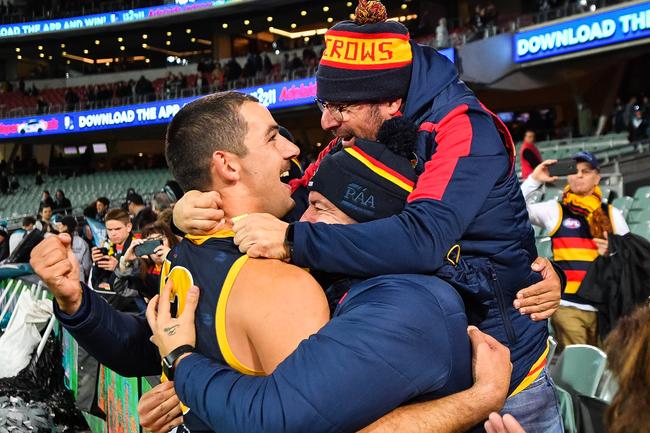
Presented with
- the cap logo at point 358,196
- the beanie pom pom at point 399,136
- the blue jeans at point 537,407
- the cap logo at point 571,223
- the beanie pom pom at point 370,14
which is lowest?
the cap logo at point 571,223

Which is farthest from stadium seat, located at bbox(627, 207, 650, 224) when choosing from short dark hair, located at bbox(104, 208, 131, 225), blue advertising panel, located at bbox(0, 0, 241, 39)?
blue advertising panel, located at bbox(0, 0, 241, 39)

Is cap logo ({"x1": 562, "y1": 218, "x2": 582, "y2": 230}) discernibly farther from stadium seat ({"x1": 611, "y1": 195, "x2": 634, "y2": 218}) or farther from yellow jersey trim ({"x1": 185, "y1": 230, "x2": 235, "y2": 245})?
yellow jersey trim ({"x1": 185, "y1": 230, "x2": 235, "y2": 245})

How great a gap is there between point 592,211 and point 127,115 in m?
21.1

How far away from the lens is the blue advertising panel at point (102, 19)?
1015 inches

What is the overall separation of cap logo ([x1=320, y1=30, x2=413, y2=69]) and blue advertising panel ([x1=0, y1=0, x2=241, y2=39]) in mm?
24304

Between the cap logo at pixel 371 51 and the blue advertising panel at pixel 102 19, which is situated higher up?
the blue advertising panel at pixel 102 19

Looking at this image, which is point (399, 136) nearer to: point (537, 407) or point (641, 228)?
point (537, 407)

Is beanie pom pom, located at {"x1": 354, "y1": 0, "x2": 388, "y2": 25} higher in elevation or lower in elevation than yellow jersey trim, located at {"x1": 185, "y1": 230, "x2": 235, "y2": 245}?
higher

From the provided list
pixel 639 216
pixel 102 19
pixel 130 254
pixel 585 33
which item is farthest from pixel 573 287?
pixel 102 19

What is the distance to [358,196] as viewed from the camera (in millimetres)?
1514

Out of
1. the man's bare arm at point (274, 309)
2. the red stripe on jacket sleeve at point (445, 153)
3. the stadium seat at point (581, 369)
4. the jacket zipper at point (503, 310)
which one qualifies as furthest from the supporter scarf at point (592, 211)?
the man's bare arm at point (274, 309)

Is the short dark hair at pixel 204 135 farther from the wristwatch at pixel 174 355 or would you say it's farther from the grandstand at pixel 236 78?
the grandstand at pixel 236 78

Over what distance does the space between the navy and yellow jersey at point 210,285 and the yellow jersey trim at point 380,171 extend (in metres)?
0.33

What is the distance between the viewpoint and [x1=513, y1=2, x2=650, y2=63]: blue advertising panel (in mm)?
14188
